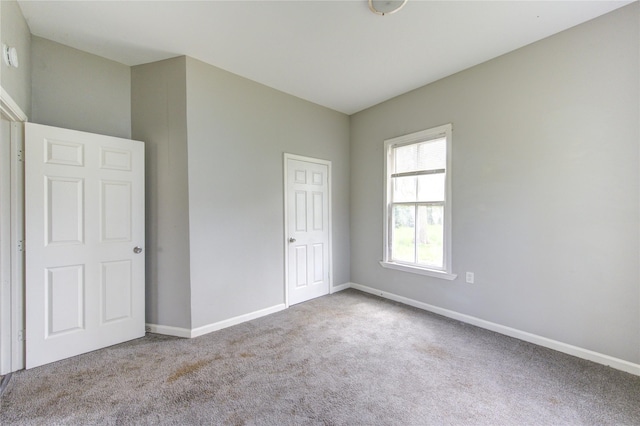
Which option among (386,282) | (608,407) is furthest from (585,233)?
(386,282)

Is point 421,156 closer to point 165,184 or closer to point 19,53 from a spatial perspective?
point 165,184

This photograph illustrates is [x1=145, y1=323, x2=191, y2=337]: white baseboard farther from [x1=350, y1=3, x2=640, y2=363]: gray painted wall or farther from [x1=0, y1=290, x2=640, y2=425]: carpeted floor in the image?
[x1=350, y1=3, x2=640, y2=363]: gray painted wall

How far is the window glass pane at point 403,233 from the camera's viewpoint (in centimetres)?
341

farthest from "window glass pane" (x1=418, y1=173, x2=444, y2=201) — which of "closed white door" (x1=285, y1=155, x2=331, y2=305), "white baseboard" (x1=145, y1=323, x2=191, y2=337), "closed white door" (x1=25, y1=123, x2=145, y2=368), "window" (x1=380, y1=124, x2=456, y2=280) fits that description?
"closed white door" (x1=25, y1=123, x2=145, y2=368)

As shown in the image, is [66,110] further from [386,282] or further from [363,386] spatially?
[386,282]

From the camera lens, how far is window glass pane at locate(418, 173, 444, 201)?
3.11 m

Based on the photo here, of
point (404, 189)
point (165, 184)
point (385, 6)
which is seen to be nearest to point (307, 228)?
point (404, 189)

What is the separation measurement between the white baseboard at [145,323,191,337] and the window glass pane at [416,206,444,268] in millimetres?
2737

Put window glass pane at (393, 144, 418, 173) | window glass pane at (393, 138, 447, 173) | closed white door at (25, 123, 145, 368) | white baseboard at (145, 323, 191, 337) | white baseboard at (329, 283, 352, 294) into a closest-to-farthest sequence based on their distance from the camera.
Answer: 1. closed white door at (25, 123, 145, 368)
2. white baseboard at (145, 323, 191, 337)
3. window glass pane at (393, 138, 447, 173)
4. window glass pane at (393, 144, 418, 173)
5. white baseboard at (329, 283, 352, 294)

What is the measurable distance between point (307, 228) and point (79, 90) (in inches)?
109

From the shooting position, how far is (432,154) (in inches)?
126

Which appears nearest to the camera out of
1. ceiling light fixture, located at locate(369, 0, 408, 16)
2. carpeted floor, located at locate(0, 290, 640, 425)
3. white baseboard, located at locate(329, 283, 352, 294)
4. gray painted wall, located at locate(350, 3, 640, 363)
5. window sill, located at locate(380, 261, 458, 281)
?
carpeted floor, located at locate(0, 290, 640, 425)

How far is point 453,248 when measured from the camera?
2.96 m

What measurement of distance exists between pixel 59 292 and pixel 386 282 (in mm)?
3451
